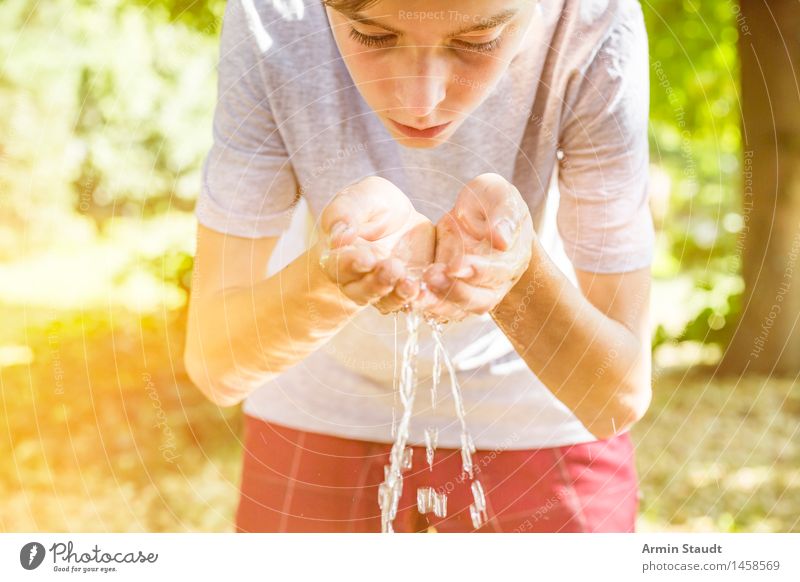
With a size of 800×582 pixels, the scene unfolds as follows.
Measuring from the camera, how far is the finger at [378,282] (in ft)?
1.51

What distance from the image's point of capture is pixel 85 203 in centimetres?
83

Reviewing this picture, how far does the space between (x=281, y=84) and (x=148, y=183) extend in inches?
16.7

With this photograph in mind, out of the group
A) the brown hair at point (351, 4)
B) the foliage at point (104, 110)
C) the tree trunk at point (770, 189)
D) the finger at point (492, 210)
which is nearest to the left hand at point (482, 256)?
the finger at point (492, 210)

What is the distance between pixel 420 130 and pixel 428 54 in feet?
0.20

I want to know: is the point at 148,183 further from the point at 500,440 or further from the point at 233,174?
the point at 500,440

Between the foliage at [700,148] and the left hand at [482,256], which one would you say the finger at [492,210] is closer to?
the left hand at [482,256]

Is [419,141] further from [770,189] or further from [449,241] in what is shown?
[770,189]

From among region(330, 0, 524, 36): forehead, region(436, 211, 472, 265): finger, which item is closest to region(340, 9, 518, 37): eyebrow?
region(330, 0, 524, 36): forehead

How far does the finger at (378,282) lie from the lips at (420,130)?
0.13 metres

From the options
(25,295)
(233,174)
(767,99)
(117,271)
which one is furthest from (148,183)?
(767,99)

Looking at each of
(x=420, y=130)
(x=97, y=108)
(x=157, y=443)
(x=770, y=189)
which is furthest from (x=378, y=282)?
(x=770, y=189)

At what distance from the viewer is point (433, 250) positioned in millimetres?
526

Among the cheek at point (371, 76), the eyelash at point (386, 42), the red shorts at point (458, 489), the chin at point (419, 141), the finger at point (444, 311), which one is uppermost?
the eyelash at point (386, 42)
